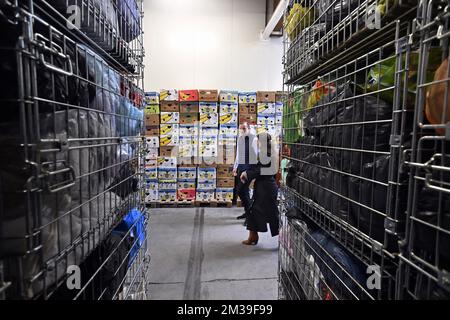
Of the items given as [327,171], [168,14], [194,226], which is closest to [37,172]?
[327,171]

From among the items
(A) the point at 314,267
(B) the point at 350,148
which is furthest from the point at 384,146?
(A) the point at 314,267

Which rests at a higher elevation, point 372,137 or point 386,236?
point 372,137

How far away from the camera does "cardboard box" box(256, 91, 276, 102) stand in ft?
17.4

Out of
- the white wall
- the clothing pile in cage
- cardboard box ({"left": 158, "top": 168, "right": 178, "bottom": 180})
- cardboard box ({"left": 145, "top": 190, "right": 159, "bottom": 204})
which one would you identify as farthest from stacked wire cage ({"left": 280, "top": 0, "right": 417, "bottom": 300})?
the white wall

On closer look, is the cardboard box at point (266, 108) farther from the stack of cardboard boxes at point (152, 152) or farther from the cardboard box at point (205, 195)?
the stack of cardboard boxes at point (152, 152)

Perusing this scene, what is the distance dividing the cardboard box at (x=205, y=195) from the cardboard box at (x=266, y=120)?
5.50ft

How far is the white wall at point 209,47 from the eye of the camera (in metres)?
5.89

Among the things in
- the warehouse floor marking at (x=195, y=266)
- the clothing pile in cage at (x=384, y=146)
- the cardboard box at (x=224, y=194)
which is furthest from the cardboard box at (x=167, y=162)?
Result: the clothing pile in cage at (x=384, y=146)

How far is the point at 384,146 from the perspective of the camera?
92 cm

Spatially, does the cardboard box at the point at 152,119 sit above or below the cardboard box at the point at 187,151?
above

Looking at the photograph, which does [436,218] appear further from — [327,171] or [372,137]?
[327,171]

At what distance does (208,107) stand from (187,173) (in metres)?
1.37
